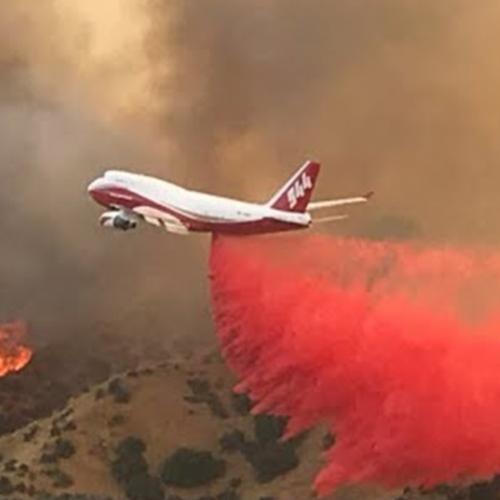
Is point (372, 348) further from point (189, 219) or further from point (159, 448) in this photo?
point (159, 448)

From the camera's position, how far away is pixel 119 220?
8306 centimetres

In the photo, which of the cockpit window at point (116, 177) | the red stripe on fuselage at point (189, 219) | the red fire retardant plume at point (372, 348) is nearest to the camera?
the red stripe on fuselage at point (189, 219)

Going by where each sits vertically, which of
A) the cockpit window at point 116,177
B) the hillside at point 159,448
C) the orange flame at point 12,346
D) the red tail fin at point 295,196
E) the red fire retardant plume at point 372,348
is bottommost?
the red fire retardant plume at point 372,348

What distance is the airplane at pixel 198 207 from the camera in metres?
81.2

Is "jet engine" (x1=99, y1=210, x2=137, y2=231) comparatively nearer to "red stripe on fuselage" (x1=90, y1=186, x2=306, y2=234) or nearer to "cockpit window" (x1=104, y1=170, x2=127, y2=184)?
"red stripe on fuselage" (x1=90, y1=186, x2=306, y2=234)

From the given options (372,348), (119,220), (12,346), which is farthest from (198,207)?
(12,346)

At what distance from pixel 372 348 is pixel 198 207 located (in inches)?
517

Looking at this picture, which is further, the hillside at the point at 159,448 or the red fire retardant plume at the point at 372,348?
the hillside at the point at 159,448

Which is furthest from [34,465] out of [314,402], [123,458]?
[314,402]

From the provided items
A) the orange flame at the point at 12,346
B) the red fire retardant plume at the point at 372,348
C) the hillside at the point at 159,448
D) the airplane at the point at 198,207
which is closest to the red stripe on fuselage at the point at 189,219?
the airplane at the point at 198,207

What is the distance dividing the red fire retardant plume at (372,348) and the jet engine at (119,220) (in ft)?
17.5

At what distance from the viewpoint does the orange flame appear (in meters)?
159

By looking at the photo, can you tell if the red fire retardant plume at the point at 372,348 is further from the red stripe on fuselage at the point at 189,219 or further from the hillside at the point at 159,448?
the hillside at the point at 159,448

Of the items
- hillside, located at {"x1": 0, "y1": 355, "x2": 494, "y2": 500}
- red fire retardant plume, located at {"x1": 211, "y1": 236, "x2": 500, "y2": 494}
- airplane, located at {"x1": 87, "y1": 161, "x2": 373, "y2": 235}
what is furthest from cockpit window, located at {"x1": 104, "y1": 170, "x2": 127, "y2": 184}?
hillside, located at {"x1": 0, "y1": 355, "x2": 494, "y2": 500}
